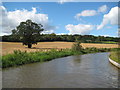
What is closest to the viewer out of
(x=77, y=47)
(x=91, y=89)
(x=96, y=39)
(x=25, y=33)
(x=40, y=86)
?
(x=91, y=89)

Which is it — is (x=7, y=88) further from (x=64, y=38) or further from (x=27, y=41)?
(x=64, y=38)

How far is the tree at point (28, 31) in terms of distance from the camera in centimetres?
5153

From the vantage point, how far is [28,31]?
5147cm

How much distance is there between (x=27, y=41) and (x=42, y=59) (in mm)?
29160

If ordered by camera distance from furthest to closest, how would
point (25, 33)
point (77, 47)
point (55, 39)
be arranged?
1. point (55, 39)
2. point (25, 33)
3. point (77, 47)

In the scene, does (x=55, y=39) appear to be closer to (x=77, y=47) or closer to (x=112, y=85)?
(x=77, y=47)

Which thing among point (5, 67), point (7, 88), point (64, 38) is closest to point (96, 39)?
point (64, 38)

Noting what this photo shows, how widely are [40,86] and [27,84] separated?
1188 mm

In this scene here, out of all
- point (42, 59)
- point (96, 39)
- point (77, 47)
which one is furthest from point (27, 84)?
point (96, 39)

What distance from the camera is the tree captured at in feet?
169

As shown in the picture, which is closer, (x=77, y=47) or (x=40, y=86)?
(x=40, y=86)

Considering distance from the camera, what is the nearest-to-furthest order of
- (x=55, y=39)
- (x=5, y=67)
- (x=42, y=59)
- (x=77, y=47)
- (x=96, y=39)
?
(x=5, y=67) → (x=42, y=59) → (x=77, y=47) → (x=55, y=39) → (x=96, y=39)

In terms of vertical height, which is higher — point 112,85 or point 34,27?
point 34,27

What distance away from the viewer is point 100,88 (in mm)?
10891
